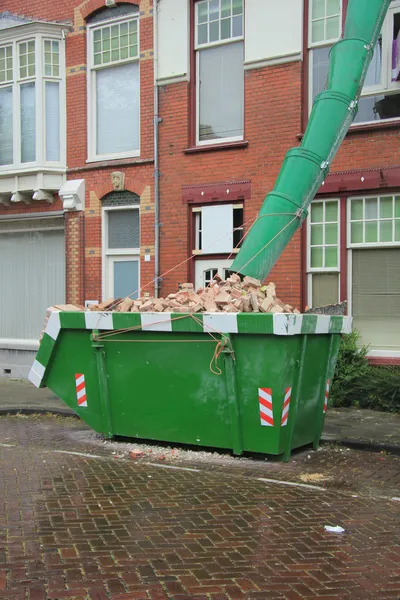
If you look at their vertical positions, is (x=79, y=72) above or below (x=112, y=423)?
above

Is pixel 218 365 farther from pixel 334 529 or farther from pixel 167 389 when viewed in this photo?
pixel 334 529

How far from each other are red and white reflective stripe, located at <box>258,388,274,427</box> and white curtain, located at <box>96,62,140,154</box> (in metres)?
8.08

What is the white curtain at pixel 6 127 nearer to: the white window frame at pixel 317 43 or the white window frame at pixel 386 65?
the white window frame at pixel 317 43

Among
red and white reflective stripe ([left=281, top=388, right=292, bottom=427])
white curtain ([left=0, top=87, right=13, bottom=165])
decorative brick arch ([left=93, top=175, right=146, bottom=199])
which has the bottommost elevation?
red and white reflective stripe ([left=281, top=388, right=292, bottom=427])

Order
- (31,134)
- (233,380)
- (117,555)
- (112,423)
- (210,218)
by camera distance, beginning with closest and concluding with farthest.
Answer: (117,555) → (233,380) → (112,423) → (210,218) → (31,134)

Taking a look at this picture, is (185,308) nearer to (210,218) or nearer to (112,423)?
(112,423)

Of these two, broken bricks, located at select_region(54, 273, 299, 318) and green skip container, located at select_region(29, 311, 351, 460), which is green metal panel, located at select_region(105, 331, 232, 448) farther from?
broken bricks, located at select_region(54, 273, 299, 318)

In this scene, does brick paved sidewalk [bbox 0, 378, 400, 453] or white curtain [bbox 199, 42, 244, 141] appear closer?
brick paved sidewalk [bbox 0, 378, 400, 453]

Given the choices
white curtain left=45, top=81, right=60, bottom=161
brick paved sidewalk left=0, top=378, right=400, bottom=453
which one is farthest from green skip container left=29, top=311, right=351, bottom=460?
white curtain left=45, top=81, right=60, bottom=161

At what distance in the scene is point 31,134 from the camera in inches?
583

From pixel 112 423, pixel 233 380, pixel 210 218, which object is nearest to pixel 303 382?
pixel 233 380

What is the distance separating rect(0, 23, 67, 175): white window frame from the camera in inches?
565

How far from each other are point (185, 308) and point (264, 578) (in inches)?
144

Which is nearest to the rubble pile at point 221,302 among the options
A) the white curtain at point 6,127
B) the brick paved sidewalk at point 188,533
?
the brick paved sidewalk at point 188,533
